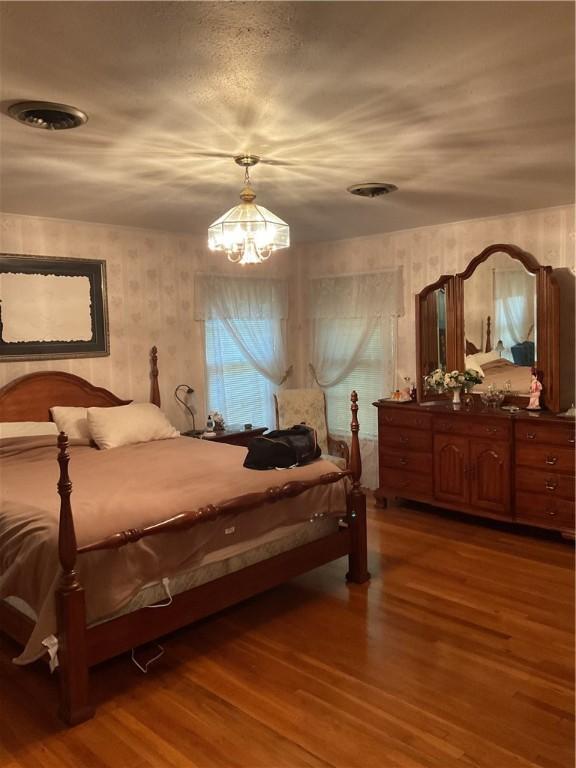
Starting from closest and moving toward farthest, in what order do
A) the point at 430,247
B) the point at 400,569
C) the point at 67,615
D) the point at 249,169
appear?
the point at 67,615, the point at 249,169, the point at 400,569, the point at 430,247

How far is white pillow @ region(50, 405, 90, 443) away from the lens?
14.4 feet

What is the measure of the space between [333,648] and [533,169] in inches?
108

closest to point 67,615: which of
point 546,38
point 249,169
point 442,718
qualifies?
point 442,718

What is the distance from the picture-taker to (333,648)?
116 inches

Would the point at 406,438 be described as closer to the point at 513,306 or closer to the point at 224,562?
the point at 513,306

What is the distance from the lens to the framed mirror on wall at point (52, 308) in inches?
168

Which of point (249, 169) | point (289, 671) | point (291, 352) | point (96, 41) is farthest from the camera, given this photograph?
point (291, 352)

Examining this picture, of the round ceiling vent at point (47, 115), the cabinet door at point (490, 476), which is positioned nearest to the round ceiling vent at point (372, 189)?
the round ceiling vent at point (47, 115)

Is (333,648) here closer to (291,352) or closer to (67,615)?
(67,615)

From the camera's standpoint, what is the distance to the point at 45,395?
14.5ft

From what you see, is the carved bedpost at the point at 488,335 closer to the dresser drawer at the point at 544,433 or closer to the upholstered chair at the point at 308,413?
the dresser drawer at the point at 544,433

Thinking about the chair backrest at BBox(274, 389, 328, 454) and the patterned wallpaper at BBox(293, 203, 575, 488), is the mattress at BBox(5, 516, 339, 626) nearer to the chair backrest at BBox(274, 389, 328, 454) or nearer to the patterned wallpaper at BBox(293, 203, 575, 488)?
the chair backrest at BBox(274, 389, 328, 454)

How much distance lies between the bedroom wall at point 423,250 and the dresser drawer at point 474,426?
791 millimetres

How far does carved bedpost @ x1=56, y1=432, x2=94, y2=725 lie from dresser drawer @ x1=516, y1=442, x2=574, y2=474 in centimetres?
312
